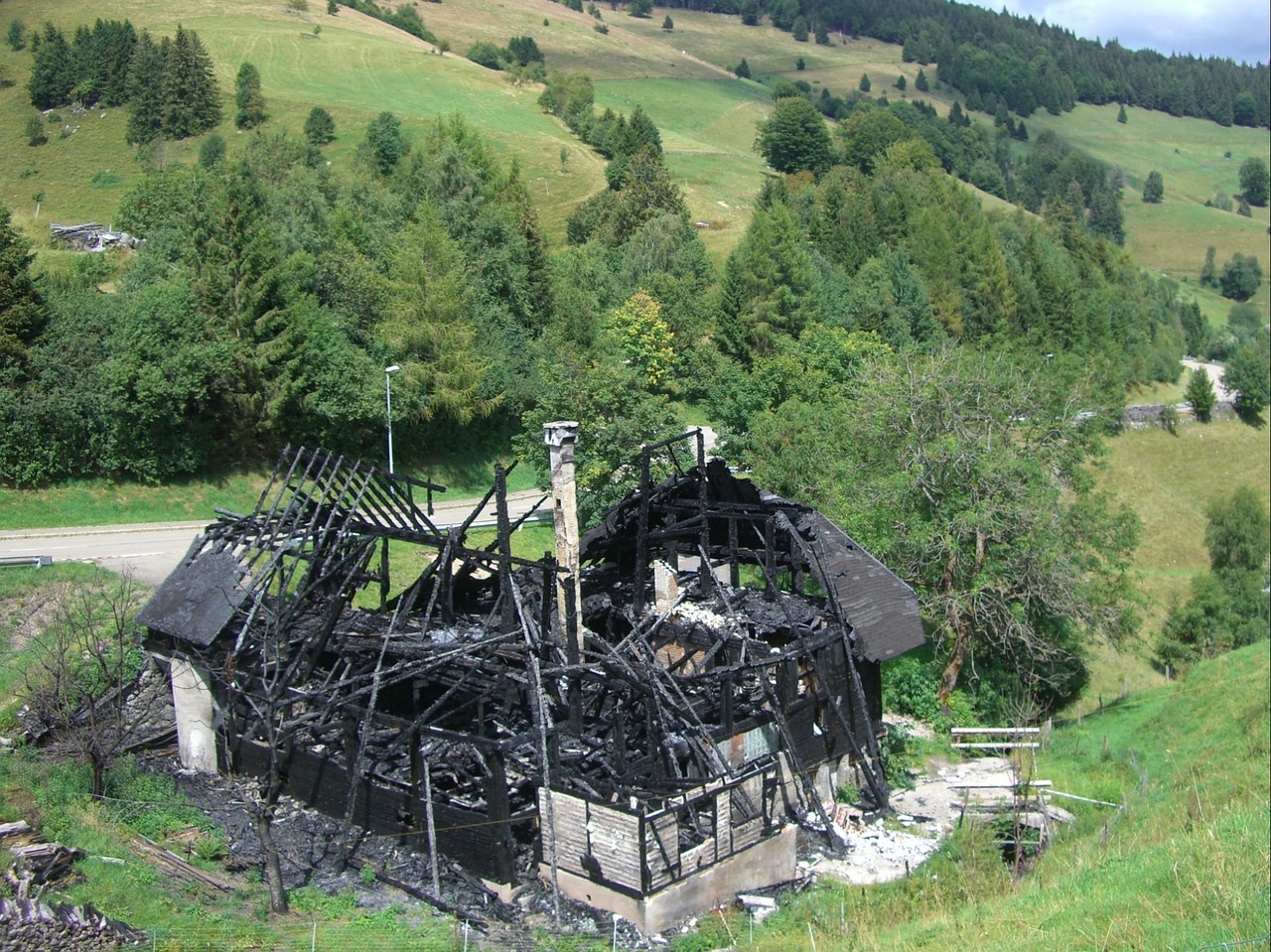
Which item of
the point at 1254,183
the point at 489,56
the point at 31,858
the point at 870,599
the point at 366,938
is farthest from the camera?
the point at 1254,183

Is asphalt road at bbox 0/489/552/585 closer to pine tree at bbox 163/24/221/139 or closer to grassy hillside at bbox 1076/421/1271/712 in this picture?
pine tree at bbox 163/24/221/139

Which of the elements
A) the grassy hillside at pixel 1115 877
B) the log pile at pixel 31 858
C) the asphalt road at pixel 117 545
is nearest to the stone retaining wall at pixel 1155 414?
the grassy hillside at pixel 1115 877

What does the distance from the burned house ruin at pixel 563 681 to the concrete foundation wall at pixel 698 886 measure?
5cm

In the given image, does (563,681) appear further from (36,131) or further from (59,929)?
(36,131)

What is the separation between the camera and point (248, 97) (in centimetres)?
5725

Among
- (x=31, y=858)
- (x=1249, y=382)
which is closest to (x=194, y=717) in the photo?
(x=31, y=858)

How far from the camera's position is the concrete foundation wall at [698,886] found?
65.0 feet

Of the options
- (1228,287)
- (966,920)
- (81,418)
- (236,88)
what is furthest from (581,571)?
(1228,287)

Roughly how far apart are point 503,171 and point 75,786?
192 ft

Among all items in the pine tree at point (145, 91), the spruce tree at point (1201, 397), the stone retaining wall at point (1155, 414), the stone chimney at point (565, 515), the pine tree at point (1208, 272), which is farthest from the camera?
the pine tree at point (1208, 272)

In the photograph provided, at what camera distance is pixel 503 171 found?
7625 cm

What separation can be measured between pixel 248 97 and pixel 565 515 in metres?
40.5

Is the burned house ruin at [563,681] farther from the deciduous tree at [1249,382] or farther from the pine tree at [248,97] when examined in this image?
the deciduous tree at [1249,382]

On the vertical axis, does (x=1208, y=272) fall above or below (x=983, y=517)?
above
